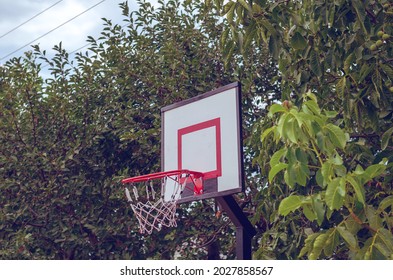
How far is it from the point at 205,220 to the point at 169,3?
3339 millimetres

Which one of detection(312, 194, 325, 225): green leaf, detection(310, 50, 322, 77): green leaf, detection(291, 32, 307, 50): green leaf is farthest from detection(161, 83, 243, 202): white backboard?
detection(312, 194, 325, 225): green leaf

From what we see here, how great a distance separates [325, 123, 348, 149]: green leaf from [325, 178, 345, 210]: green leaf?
0.22m

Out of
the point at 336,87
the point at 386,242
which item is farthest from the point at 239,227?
the point at 386,242

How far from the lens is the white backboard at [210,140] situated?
643 cm

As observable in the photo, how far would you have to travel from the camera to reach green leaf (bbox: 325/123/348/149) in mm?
4078

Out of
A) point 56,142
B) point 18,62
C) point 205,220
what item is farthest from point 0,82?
point 205,220

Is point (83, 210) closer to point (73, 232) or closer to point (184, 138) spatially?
point (73, 232)

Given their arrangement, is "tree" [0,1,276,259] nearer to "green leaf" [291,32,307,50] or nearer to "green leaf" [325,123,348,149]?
"green leaf" [291,32,307,50]

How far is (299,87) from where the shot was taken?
21.4 ft

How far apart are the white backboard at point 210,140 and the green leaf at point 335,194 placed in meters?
2.27

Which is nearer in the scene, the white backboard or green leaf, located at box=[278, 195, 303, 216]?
green leaf, located at box=[278, 195, 303, 216]

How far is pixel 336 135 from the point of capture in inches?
161

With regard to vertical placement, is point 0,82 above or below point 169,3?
below

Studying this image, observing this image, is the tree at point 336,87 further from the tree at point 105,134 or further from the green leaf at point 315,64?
the tree at point 105,134
